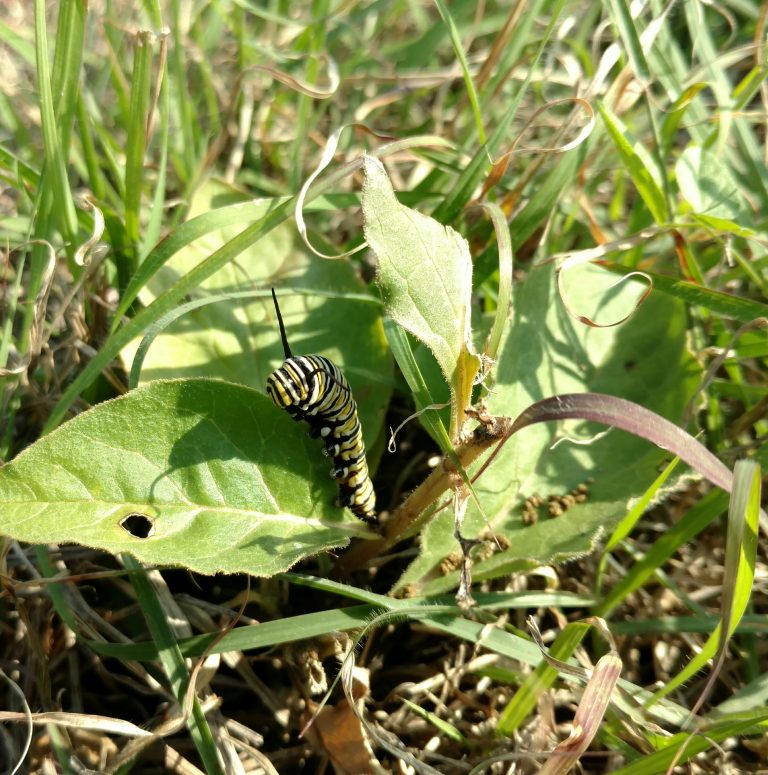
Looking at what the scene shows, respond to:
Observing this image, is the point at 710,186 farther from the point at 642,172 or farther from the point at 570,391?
the point at 570,391

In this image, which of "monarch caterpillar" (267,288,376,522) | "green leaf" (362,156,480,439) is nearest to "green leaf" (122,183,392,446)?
"monarch caterpillar" (267,288,376,522)

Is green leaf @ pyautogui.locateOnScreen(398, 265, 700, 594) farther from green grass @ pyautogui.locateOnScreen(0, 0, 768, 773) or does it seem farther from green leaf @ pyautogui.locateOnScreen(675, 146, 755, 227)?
green leaf @ pyautogui.locateOnScreen(675, 146, 755, 227)

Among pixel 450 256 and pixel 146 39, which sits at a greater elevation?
pixel 146 39

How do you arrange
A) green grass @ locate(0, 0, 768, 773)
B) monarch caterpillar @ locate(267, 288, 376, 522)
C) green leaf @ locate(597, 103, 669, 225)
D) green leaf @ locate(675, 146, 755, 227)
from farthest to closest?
green leaf @ locate(675, 146, 755, 227), green leaf @ locate(597, 103, 669, 225), monarch caterpillar @ locate(267, 288, 376, 522), green grass @ locate(0, 0, 768, 773)

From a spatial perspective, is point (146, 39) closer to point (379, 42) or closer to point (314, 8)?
point (314, 8)

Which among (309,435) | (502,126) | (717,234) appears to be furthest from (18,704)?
(717,234)

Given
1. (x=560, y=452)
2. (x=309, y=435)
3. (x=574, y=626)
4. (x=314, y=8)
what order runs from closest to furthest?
(x=574, y=626), (x=309, y=435), (x=560, y=452), (x=314, y=8)
